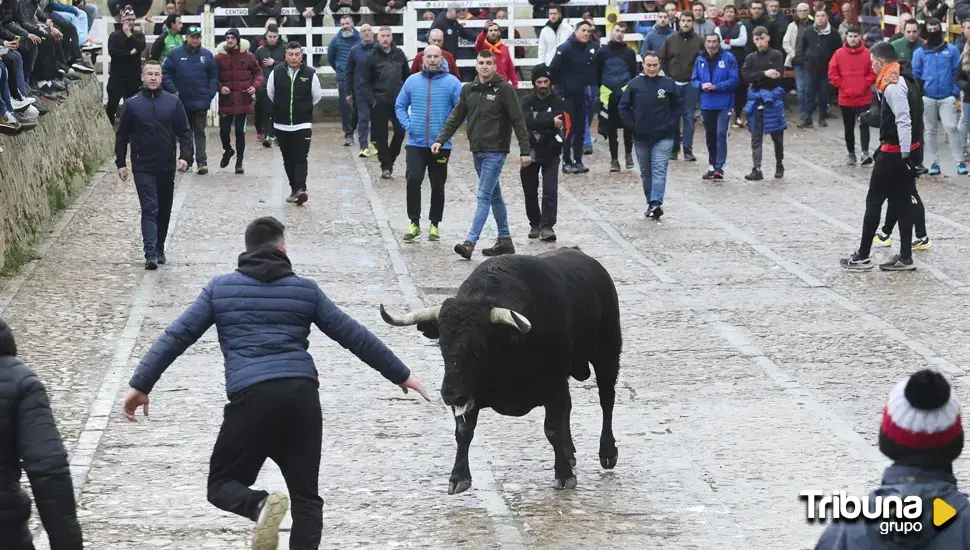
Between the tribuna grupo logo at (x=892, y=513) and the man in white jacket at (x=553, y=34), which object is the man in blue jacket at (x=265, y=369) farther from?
the man in white jacket at (x=553, y=34)

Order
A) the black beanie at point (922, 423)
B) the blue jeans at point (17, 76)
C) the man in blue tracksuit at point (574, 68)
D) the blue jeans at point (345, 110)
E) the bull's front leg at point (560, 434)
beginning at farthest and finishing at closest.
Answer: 1. the blue jeans at point (345, 110)
2. the man in blue tracksuit at point (574, 68)
3. the blue jeans at point (17, 76)
4. the bull's front leg at point (560, 434)
5. the black beanie at point (922, 423)

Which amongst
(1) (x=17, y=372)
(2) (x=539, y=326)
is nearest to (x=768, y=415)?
(2) (x=539, y=326)

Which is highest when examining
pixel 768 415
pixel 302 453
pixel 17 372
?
pixel 17 372

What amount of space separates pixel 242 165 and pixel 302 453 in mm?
17343

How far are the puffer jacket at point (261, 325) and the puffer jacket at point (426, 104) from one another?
10.7m

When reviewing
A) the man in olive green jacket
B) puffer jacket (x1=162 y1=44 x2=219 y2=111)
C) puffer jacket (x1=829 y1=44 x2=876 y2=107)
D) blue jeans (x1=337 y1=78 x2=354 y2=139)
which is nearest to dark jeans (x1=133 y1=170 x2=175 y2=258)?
the man in olive green jacket

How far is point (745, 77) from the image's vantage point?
23.8 m

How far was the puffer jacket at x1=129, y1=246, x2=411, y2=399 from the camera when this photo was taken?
7336 mm

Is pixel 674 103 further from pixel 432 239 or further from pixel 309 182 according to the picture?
pixel 309 182

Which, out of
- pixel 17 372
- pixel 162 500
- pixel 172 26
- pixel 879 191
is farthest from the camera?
pixel 172 26

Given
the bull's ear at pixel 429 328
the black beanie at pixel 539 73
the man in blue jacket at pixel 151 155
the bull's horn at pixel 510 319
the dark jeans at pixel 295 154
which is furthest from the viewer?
the dark jeans at pixel 295 154

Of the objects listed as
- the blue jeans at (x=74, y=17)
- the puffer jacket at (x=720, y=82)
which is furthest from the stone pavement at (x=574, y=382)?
the blue jeans at (x=74, y=17)

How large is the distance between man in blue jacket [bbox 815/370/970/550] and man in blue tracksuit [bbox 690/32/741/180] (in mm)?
18308

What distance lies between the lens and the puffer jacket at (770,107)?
75.8 feet
